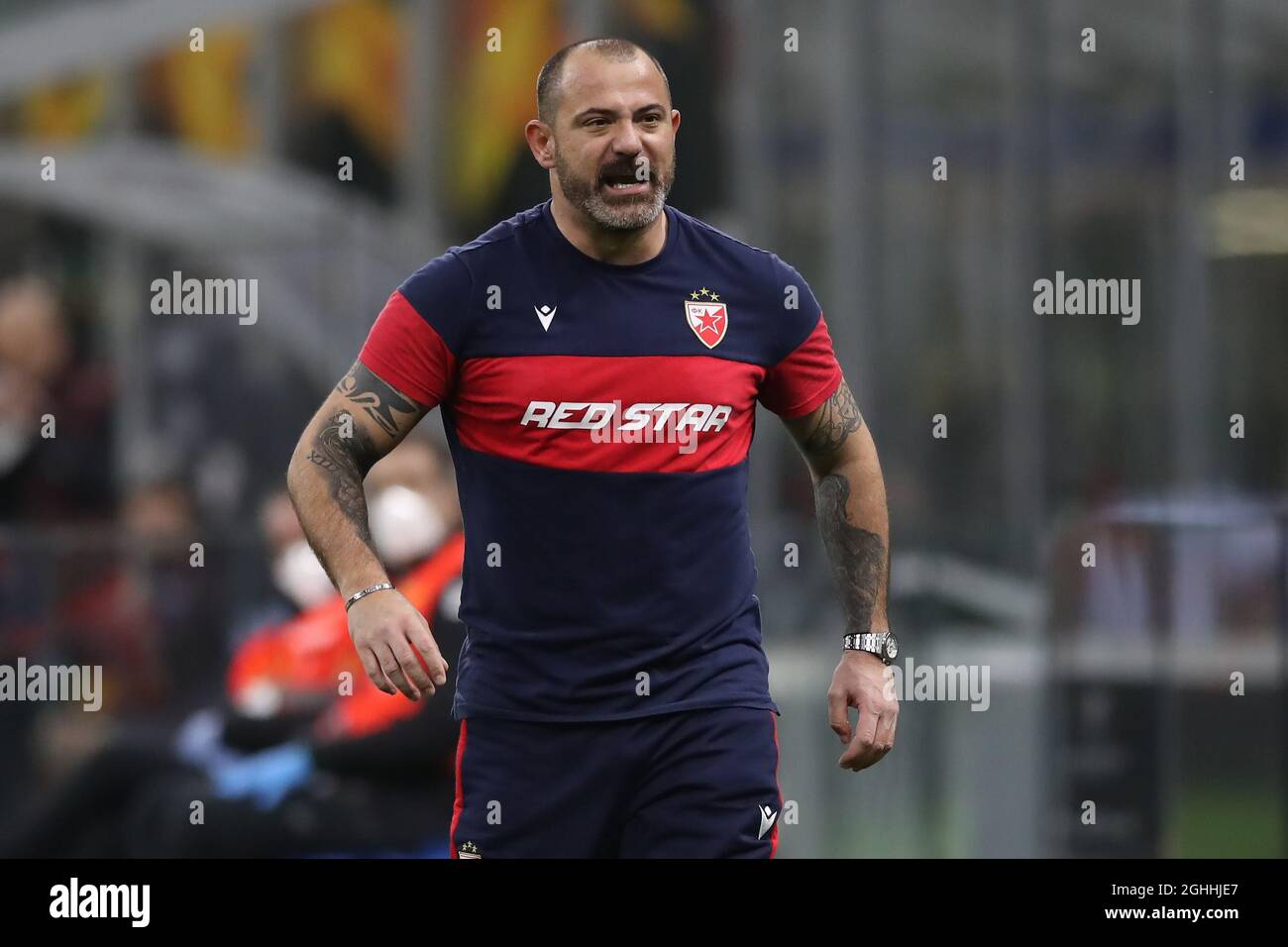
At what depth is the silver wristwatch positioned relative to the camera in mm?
4441

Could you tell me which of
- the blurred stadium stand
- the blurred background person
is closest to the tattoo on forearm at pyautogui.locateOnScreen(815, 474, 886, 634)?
the blurred background person

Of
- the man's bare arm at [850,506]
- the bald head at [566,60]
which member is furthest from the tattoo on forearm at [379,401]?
the man's bare arm at [850,506]

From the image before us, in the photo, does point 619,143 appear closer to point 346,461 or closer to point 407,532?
point 346,461

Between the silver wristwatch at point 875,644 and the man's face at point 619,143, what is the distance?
0.95 metres

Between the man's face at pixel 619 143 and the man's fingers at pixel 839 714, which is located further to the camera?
the man's fingers at pixel 839 714

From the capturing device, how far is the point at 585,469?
13.6ft

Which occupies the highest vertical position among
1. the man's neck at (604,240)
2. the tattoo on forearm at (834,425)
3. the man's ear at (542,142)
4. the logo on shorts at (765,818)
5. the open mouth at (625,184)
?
the man's ear at (542,142)

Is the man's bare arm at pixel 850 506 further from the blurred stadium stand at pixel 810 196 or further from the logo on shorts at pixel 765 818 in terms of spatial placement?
the blurred stadium stand at pixel 810 196

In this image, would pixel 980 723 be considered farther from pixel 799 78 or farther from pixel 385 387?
pixel 799 78

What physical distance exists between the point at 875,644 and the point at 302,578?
3736 millimetres

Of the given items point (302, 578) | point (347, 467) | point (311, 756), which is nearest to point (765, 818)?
point (347, 467)

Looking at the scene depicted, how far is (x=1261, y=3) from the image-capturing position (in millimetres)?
14773

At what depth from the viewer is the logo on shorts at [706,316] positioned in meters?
4.25
